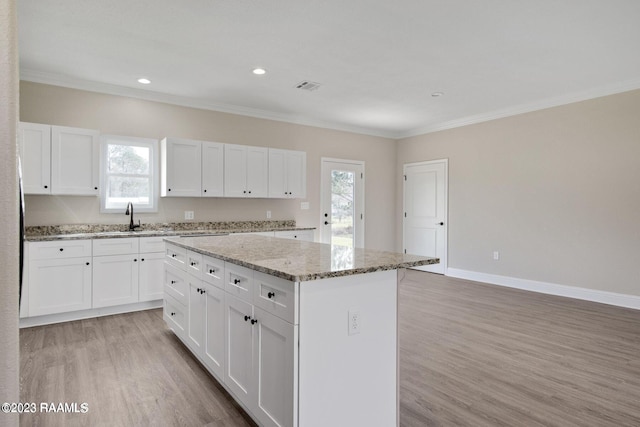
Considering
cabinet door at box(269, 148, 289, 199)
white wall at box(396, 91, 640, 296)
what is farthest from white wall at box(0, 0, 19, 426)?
white wall at box(396, 91, 640, 296)

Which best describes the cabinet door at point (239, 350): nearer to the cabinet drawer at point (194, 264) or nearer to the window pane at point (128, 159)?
the cabinet drawer at point (194, 264)

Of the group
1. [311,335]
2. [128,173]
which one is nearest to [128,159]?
[128,173]

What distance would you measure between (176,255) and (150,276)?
138cm

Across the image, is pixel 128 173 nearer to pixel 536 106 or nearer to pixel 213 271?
pixel 213 271

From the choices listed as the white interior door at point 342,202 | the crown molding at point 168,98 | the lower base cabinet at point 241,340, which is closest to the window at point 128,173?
the crown molding at point 168,98

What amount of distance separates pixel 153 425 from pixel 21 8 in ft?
10.3

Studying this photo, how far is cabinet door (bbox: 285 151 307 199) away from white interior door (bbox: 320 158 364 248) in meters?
0.78

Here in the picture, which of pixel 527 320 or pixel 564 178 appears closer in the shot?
pixel 527 320

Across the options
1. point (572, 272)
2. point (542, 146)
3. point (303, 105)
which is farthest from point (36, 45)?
point (572, 272)

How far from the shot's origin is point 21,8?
9.13 ft

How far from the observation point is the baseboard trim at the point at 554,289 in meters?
4.40

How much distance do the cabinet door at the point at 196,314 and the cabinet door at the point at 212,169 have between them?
7.31 feet

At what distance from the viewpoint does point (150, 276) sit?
4242mm

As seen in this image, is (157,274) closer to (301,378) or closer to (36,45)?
(36,45)
